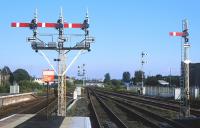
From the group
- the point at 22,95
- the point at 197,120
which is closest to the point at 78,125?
the point at 197,120

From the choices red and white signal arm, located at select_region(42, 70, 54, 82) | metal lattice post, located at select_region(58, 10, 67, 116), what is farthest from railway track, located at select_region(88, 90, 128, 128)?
red and white signal arm, located at select_region(42, 70, 54, 82)

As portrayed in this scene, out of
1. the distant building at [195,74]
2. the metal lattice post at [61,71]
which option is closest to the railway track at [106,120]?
the metal lattice post at [61,71]

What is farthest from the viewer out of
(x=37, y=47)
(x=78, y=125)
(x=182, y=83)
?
(x=182, y=83)

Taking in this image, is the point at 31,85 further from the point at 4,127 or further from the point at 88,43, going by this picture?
the point at 4,127

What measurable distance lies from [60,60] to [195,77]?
51.3 m

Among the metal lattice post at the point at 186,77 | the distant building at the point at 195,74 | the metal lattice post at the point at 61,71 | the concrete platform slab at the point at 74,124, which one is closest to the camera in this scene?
the concrete platform slab at the point at 74,124

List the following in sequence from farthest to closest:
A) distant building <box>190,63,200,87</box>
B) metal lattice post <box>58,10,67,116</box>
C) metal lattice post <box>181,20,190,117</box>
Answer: distant building <box>190,63,200,87</box> → metal lattice post <box>181,20,190,117</box> → metal lattice post <box>58,10,67,116</box>

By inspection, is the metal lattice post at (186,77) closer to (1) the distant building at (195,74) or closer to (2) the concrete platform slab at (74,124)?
(2) the concrete platform slab at (74,124)

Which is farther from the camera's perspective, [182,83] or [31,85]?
[31,85]

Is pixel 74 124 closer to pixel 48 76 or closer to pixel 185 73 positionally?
pixel 48 76

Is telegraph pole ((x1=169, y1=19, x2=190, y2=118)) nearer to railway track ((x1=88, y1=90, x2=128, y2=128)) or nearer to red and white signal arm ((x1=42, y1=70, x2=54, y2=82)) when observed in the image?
railway track ((x1=88, y1=90, x2=128, y2=128))

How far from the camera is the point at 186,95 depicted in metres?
31.5

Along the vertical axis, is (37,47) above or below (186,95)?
above

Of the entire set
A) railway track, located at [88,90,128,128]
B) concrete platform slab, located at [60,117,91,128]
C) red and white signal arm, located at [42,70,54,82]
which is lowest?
railway track, located at [88,90,128,128]
